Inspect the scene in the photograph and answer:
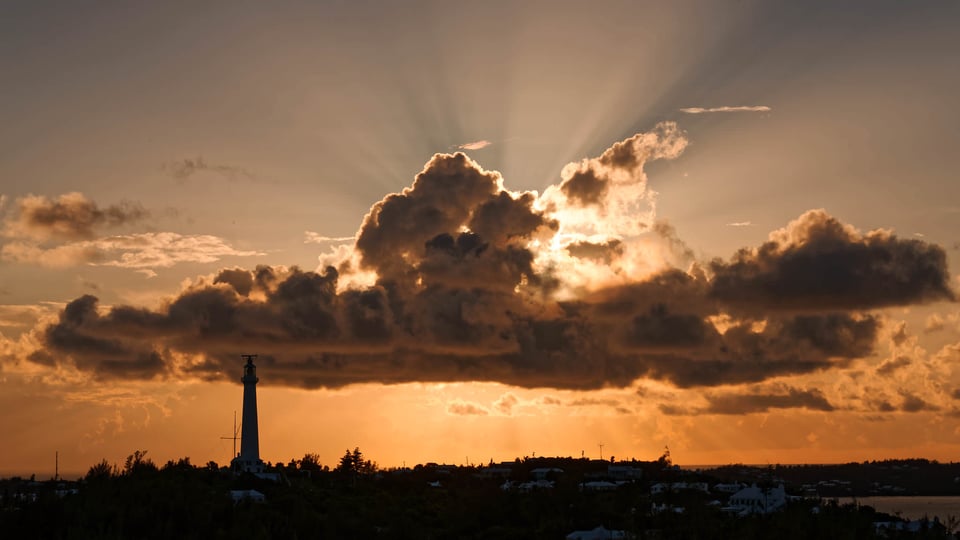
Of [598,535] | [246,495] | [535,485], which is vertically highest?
[246,495]

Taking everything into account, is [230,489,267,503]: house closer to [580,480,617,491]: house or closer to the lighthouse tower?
the lighthouse tower

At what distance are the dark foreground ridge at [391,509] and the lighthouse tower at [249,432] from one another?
2.32 m

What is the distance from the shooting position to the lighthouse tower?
421 feet

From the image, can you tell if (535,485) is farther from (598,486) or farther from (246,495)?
(246,495)

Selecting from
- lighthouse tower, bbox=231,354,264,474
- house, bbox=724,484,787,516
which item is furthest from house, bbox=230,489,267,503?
house, bbox=724,484,787,516

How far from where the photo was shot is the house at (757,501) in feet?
384

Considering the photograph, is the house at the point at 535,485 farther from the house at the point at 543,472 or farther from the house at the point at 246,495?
the house at the point at 246,495

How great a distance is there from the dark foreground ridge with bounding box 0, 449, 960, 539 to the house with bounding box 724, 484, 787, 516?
0.24 meters

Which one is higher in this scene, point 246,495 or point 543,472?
point 246,495

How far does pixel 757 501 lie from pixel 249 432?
54.3 metres

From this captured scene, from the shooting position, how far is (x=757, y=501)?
121125 mm

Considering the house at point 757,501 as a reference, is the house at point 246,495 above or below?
above

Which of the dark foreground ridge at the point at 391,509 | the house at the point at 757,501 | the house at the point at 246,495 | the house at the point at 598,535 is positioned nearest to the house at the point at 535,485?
the dark foreground ridge at the point at 391,509

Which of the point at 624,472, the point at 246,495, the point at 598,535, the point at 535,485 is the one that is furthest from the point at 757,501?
the point at 246,495
